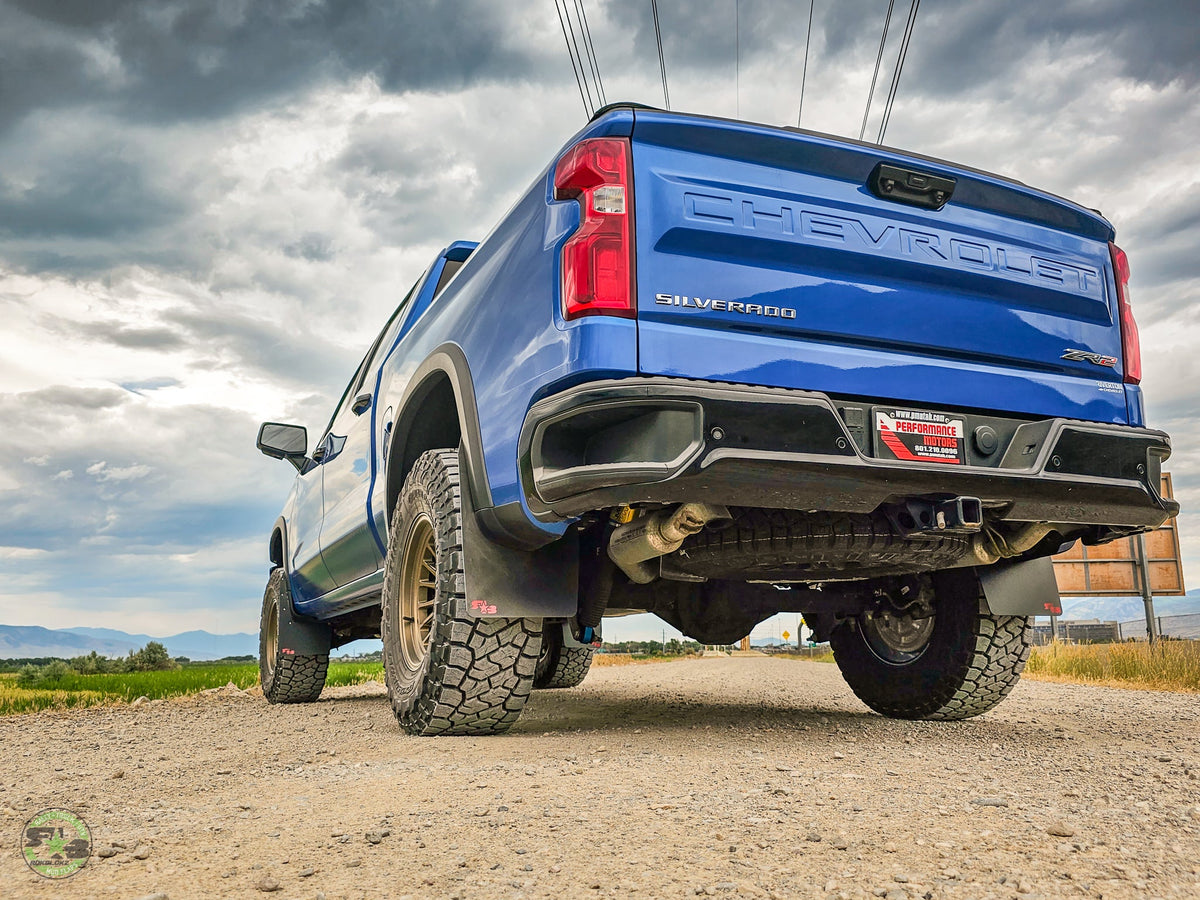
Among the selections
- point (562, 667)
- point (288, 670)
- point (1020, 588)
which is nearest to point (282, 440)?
point (288, 670)

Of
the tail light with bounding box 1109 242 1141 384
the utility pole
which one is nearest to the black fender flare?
the tail light with bounding box 1109 242 1141 384

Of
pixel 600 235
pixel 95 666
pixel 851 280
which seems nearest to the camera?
pixel 600 235

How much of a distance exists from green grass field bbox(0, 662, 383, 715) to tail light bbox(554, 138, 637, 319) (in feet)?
18.7

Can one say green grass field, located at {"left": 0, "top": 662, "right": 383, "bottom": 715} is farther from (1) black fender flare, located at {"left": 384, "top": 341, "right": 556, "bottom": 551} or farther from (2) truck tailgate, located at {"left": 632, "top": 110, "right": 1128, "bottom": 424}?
(2) truck tailgate, located at {"left": 632, "top": 110, "right": 1128, "bottom": 424}

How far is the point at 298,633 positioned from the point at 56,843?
16.5ft

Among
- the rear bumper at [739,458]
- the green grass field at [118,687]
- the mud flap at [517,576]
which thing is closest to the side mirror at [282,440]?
the green grass field at [118,687]

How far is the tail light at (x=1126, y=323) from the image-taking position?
3504 mm

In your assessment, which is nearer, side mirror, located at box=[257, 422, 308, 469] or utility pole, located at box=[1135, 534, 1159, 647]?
side mirror, located at box=[257, 422, 308, 469]

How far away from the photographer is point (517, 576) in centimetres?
340

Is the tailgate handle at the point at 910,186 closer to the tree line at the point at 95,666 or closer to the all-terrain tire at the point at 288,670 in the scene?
the all-terrain tire at the point at 288,670

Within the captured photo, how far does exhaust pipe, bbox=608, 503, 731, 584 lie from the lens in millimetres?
2811

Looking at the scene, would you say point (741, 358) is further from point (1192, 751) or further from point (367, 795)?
point (1192, 751)

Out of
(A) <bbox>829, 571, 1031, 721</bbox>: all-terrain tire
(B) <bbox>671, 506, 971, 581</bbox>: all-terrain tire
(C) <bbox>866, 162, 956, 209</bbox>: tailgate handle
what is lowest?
(A) <bbox>829, 571, 1031, 721</bbox>: all-terrain tire

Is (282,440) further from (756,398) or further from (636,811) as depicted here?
(636,811)
